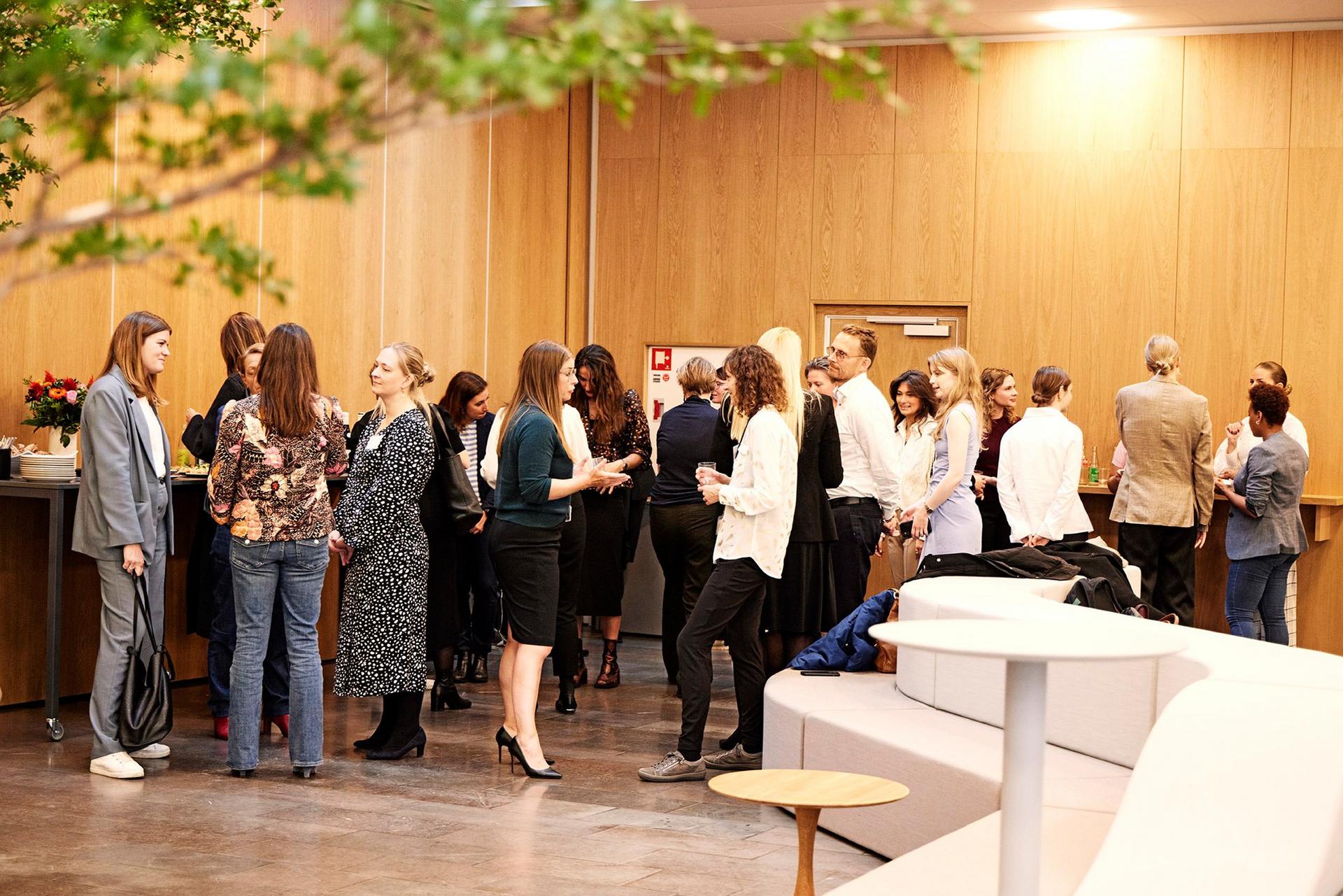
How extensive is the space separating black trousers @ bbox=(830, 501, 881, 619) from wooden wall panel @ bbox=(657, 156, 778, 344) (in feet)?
13.3

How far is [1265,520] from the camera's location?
793cm

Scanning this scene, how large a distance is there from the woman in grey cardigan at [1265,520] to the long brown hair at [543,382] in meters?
4.15

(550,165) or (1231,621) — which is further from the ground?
(550,165)

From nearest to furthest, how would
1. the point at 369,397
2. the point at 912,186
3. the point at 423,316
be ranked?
the point at 369,397
the point at 423,316
the point at 912,186

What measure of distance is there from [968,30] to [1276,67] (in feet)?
6.39

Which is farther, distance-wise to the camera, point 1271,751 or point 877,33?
point 877,33

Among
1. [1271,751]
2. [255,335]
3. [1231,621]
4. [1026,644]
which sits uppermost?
[255,335]

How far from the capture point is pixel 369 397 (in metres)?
8.69

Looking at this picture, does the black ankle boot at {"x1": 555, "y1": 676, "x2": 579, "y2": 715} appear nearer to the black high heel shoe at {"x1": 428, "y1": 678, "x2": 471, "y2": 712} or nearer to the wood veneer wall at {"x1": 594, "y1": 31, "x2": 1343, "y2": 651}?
the black high heel shoe at {"x1": 428, "y1": 678, "x2": 471, "y2": 712}

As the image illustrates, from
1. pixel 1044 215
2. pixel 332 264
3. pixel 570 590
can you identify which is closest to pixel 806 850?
pixel 570 590

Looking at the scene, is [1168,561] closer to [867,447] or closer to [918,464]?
[918,464]

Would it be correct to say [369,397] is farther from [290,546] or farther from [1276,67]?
[1276,67]

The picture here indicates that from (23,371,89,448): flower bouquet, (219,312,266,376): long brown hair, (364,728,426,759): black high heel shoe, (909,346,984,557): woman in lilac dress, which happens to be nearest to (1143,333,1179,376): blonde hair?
(909,346,984,557): woman in lilac dress

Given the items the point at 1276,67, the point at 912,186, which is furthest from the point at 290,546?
the point at 1276,67
